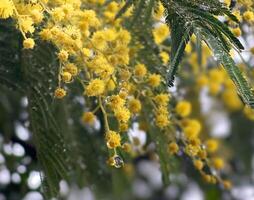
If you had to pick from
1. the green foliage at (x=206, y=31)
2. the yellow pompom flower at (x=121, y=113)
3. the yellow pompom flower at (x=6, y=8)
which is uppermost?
the yellow pompom flower at (x=6, y=8)

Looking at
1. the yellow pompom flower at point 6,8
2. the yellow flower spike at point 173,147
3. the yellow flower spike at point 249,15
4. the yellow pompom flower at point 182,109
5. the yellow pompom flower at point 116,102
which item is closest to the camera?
the yellow pompom flower at point 6,8

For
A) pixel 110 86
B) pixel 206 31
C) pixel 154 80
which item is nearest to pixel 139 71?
pixel 154 80

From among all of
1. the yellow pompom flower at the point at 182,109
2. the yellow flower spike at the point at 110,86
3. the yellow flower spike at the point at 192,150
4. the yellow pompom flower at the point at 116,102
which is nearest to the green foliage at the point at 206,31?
the yellow pompom flower at the point at 116,102

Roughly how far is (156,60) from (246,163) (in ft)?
5.65

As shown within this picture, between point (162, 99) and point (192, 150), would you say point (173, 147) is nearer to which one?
point (192, 150)

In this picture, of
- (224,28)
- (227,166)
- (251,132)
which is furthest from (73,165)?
(227,166)

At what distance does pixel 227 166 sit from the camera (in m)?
3.51

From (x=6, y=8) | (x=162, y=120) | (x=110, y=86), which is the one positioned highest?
(x=6, y=8)

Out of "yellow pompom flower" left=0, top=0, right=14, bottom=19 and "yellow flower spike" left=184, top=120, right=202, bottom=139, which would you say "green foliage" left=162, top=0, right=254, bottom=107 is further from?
"yellow flower spike" left=184, top=120, right=202, bottom=139

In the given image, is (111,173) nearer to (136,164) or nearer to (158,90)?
(158,90)

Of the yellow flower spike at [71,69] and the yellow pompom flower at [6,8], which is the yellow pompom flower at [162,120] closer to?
the yellow flower spike at [71,69]

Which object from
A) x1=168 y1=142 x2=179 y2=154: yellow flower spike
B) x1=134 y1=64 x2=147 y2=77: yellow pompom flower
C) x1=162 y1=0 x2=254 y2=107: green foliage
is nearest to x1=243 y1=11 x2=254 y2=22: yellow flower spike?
x1=162 y1=0 x2=254 y2=107: green foliage

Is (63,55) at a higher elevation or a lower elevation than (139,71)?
higher

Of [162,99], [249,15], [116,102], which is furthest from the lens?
[162,99]
